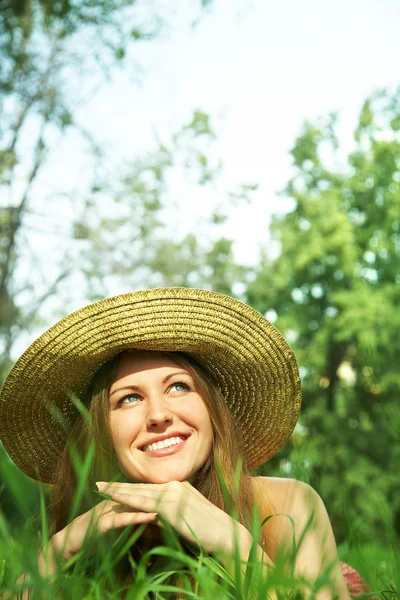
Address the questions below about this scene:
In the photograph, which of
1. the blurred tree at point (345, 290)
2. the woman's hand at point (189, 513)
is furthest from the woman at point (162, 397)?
the blurred tree at point (345, 290)

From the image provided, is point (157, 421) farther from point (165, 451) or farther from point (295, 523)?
point (295, 523)

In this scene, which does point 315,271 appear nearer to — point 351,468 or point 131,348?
point 351,468

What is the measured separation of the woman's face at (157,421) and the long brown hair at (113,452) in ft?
0.14

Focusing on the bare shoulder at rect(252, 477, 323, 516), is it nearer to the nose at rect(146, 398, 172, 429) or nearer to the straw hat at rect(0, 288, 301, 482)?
the straw hat at rect(0, 288, 301, 482)

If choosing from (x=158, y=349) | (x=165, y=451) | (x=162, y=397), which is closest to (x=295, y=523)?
(x=165, y=451)

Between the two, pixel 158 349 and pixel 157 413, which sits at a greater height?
pixel 158 349

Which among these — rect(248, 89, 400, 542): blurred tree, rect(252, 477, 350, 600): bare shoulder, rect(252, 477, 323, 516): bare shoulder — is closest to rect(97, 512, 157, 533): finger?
rect(252, 477, 350, 600): bare shoulder

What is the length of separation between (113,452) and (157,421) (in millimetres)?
265

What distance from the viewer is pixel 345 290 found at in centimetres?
1919

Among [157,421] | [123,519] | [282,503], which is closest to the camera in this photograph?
[123,519]

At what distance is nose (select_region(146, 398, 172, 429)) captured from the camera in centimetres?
→ 209

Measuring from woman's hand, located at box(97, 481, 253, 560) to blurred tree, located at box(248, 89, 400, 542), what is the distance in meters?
15.8

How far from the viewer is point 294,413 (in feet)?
8.78

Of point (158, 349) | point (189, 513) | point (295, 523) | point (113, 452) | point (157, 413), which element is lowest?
point (295, 523)
